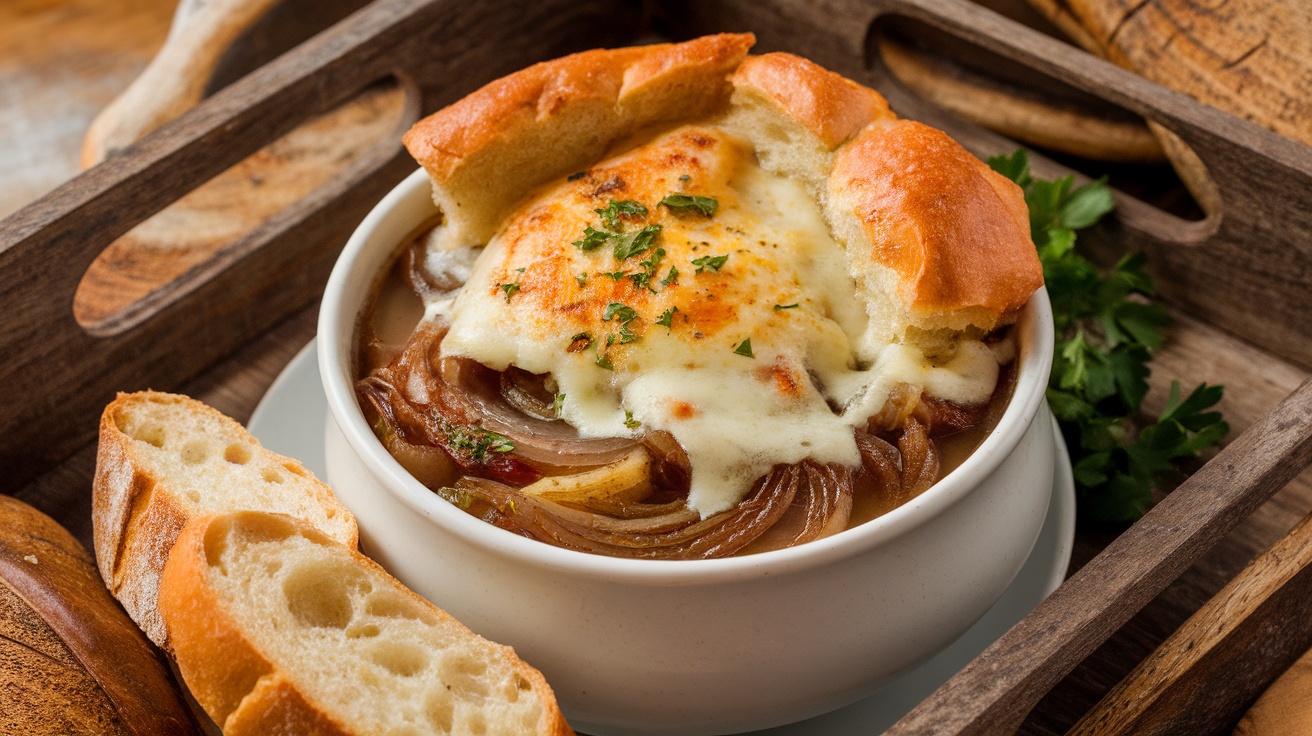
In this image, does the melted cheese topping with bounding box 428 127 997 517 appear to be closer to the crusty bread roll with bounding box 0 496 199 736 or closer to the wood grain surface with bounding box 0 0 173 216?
the crusty bread roll with bounding box 0 496 199 736

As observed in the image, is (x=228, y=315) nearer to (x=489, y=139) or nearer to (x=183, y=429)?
(x=183, y=429)

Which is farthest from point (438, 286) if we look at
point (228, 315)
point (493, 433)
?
point (228, 315)

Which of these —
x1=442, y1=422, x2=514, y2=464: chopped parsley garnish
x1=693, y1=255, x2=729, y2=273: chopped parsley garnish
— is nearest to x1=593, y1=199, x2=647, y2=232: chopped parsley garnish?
x1=693, y1=255, x2=729, y2=273: chopped parsley garnish

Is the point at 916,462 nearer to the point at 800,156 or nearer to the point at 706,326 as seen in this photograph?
the point at 706,326

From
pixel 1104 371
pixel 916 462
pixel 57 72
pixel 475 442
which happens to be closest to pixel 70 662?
pixel 475 442

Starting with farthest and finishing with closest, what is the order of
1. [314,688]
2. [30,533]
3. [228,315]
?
1. [228,315]
2. [30,533]
3. [314,688]

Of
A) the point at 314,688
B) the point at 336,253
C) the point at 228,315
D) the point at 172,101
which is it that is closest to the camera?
the point at 314,688
